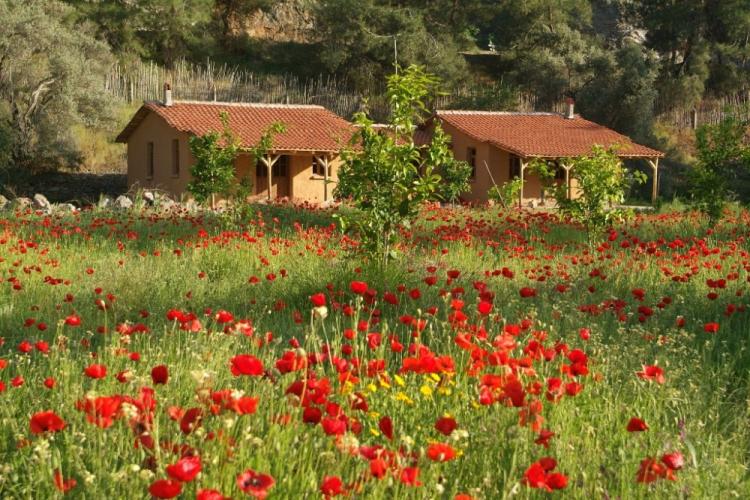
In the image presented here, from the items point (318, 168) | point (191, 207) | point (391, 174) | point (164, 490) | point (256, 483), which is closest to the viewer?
point (164, 490)

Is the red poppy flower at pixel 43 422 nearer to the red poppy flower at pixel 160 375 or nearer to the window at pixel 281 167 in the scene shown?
the red poppy flower at pixel 160 375

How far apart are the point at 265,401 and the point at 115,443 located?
63 centimetres

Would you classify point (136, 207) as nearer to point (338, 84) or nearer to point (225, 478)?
point (225, 478)

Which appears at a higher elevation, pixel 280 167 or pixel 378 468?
pixel 280 167

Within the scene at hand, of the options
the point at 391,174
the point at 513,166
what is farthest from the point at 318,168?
the point at 391,174

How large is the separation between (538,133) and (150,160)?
13895 mm

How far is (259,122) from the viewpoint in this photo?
30094 millimetres

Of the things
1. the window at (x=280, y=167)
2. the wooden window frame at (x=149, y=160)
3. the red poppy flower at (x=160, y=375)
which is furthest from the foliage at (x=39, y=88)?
the red poppy flower at (x=160, y=375)

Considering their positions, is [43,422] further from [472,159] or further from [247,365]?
[472,159]

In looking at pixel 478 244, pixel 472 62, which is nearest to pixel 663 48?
pixel 472 62

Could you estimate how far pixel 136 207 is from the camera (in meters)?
18.8

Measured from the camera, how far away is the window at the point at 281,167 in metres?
30.7

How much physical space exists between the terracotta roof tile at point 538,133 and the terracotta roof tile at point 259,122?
4621mm

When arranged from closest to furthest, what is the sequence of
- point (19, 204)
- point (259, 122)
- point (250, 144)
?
point (19, 204) → point (250, 144) → point (259, 122)
